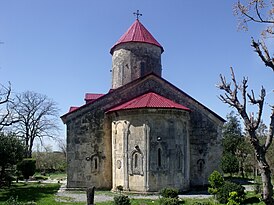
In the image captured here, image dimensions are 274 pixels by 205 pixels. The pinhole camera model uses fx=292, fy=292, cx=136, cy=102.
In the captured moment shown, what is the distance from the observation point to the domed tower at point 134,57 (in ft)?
65.4

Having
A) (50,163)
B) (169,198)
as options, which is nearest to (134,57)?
(169,198)

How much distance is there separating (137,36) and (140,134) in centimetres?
843

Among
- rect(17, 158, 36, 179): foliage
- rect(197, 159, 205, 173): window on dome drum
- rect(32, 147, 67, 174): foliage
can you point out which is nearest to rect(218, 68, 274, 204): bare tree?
rect(197, 159, 205, 173): window on dome drum

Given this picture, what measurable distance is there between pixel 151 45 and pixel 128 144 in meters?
8.35

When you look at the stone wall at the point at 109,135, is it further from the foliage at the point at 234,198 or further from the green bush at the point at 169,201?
the foliage at the point at 234,198

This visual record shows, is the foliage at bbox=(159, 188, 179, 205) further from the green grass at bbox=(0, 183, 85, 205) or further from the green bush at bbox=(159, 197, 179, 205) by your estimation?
the green grass at bbox=(0, 183, 85, 205)

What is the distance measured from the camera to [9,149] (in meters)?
17.3

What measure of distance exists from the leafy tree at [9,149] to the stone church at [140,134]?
11.6 ft

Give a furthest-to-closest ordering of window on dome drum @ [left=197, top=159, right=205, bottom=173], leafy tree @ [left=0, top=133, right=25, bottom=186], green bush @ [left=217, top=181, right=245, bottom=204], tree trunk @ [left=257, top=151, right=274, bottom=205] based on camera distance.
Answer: window on dome drum @ [left=197, top=159, right=205, bottom=173], leafy tree @ [left=0, top=133, right=25, bottom=186], green bush @ [left=217, top=181, right=245, bottom=204], tree trunk @ [left=257, top=151, right=274, bottom=205]

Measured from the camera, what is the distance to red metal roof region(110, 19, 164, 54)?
795 inches

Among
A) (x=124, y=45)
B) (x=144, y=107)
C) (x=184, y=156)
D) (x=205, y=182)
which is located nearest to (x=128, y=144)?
(x=144, y=107)

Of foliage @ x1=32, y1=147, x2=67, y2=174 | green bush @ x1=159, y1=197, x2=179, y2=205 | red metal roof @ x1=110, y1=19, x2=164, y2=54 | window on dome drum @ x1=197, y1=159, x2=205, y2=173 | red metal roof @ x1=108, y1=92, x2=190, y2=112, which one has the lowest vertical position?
foliage @ x1=32, y1=147, x2=67, y2=174

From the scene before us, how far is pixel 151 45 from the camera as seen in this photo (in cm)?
2039

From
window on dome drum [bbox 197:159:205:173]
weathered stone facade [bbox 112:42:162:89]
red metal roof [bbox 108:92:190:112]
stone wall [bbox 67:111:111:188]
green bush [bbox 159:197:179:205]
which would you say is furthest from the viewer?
weathered stone facade [bbox 112:42:162:89]
